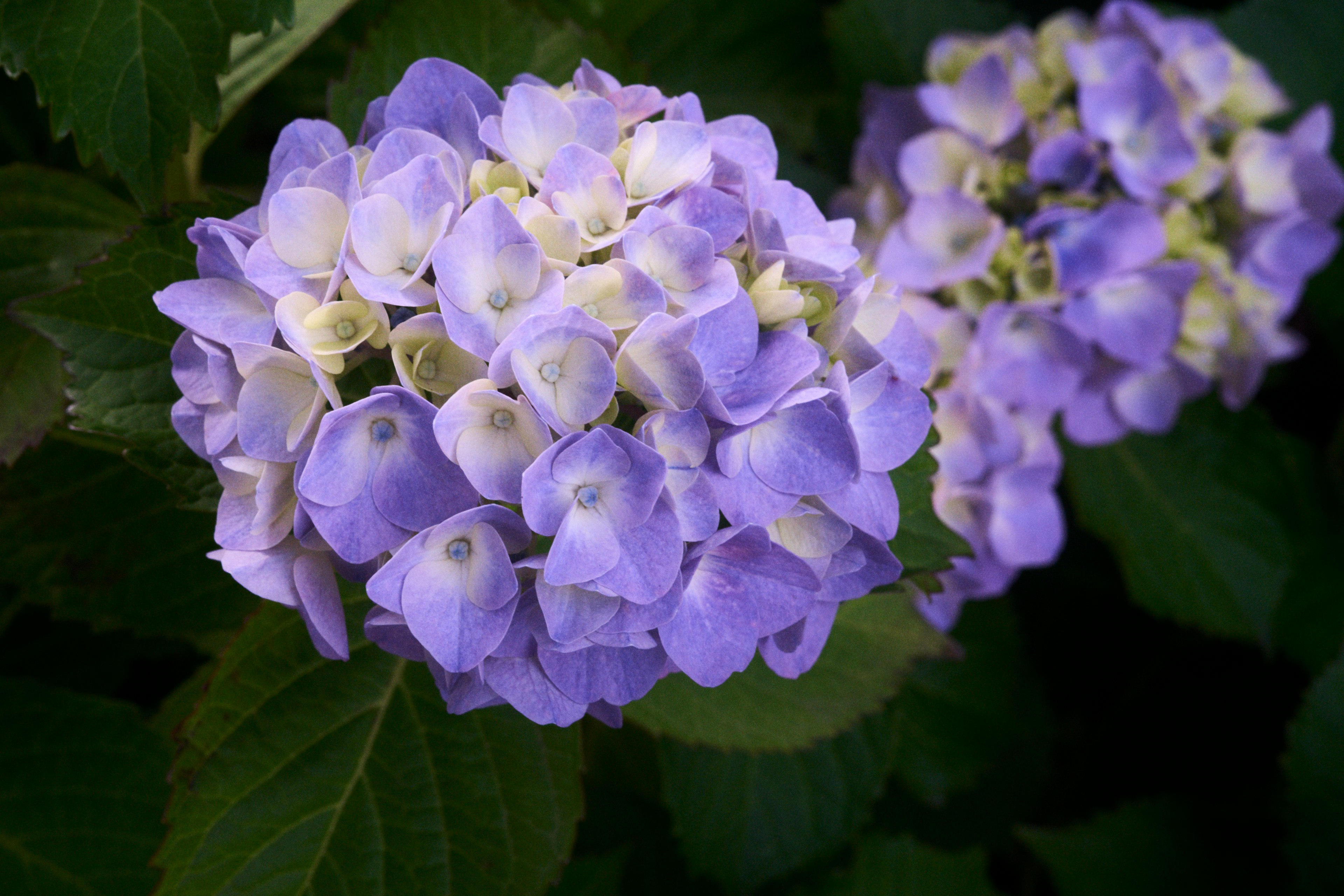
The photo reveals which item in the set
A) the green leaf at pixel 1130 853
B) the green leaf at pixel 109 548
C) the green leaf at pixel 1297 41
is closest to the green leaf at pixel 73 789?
the green leaf at pixel 109 548

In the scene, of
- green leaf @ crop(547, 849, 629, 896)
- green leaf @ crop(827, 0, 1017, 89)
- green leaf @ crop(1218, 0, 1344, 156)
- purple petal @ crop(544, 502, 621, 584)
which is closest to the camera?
purple petal @ crop(544, 502, 621, 584)

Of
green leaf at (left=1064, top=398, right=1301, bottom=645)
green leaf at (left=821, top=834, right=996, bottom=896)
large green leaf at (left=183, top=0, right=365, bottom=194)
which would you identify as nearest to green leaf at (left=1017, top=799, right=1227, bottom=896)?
green leaf at (left=821, top=834, right=996, bottom=896)

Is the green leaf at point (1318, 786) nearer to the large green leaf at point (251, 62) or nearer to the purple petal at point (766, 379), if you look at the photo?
the purple petal at point (766, 379)

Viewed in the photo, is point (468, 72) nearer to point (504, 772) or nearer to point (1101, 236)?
point (504, 772)

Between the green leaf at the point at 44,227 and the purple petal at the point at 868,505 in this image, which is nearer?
the purple petal at the point at 868,505

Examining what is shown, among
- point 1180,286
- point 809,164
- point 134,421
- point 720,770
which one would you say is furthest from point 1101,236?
point 134,421

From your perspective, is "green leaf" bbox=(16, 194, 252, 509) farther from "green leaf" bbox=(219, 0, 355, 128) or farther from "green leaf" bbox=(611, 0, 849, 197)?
"green leaf" bbox=(611, 0, 849, 197)
